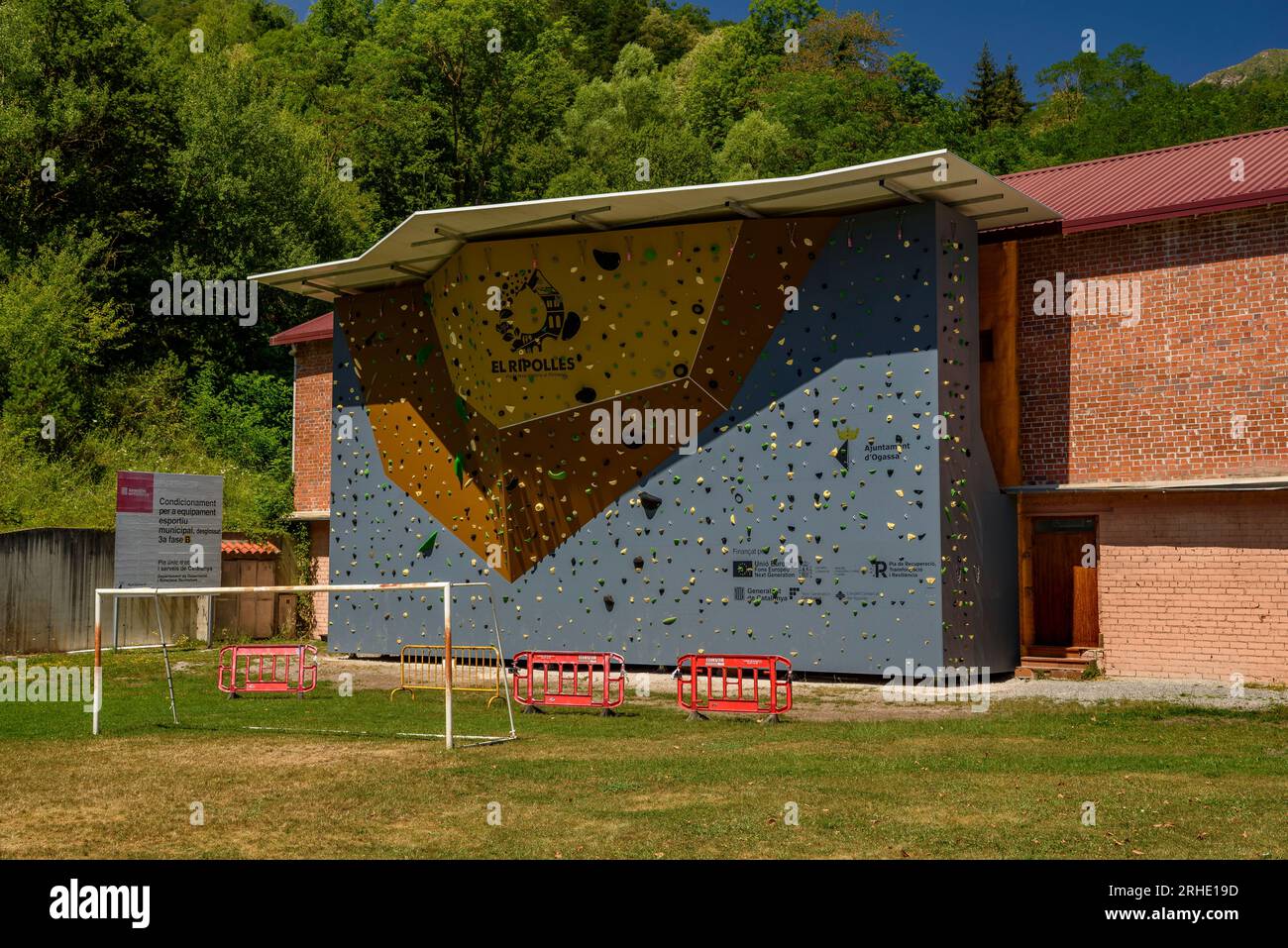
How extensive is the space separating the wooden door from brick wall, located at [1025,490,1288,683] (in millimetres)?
655

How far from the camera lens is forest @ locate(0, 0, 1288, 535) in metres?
42.8

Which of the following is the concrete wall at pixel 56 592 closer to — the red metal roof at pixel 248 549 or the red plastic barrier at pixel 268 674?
the red metal roof at pixel 248 549

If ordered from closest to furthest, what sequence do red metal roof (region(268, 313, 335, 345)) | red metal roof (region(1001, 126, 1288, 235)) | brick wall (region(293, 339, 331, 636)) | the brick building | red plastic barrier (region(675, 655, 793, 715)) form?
1. red plastic barrier (region(675, 655, 793, 715))
2. the brick building
3. red metal roof (region(1001, 126, 1288, 235))
4. red metal roof (region(268, 313, 335, 345))
5. brick wall (region(293, 339, 331, 636))

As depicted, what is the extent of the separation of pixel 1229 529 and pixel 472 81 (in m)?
47.4

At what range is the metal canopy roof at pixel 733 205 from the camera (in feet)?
70.6

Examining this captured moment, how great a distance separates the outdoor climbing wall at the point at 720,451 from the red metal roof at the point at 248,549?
7261 millimetres

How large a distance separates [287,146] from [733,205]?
33.6 m

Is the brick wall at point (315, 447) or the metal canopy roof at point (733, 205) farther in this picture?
the brick wall at point (315, 447)

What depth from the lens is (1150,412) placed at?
23.2 m

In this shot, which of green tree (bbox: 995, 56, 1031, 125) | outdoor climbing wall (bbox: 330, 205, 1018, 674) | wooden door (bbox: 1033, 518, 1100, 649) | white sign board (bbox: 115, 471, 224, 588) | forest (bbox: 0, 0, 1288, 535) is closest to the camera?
outdoor climbing wall (bbox: 330, 205, 1018, 674)
